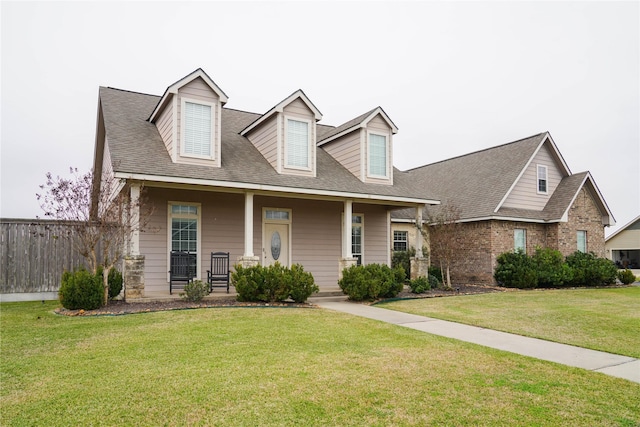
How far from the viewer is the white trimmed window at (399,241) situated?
69.4ft

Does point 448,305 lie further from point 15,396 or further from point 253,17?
point 253,17

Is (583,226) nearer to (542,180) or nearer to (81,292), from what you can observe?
(542,180)

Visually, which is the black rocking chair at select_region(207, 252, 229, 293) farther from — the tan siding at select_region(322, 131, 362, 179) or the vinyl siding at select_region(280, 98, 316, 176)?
the tan siding at select_region(322, 131, 362, 179)

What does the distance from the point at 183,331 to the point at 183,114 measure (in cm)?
713

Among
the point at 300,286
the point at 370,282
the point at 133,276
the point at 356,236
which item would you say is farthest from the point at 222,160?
the point at 356,236

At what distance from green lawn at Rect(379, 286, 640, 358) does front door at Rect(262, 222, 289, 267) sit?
4589mm

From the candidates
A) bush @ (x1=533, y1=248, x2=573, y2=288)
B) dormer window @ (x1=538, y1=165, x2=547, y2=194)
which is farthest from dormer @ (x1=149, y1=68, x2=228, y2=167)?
dormer window @ (x1=538, y1=165, x2=547, y2=194)

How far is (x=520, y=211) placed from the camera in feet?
66.3

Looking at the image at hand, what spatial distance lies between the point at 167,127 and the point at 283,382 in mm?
10229

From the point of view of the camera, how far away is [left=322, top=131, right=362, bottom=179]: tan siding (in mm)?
15977

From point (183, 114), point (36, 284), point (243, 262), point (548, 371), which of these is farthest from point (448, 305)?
point (36, 284)

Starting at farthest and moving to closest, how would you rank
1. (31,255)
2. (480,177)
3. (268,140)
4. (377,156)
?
(480,177) → (377,156) → (268,140) → (31,255)

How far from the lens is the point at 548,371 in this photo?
5648 millimetres

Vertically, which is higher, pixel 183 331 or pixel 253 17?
pixel 253 17
